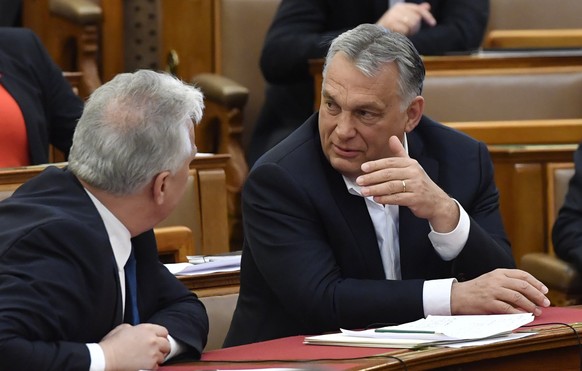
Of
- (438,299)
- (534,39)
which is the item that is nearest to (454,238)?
(438,299)

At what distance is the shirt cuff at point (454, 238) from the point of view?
8.52ft

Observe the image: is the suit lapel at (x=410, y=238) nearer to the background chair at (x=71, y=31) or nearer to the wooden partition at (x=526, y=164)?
the wooden partition at (x=526, y=164)

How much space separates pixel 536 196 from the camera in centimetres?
374

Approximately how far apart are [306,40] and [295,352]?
Answer: 2.55 m

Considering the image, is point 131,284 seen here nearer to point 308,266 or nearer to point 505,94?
point 308,266

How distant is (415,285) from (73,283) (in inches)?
30.7

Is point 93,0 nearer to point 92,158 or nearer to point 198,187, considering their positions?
point 198,187

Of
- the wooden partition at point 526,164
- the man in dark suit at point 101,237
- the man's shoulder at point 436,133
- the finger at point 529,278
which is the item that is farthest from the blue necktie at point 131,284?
the wooden partition at point 526,164

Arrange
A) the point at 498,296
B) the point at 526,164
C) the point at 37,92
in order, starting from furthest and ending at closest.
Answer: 1. the point at 37,92
2. the point at 526,164
3. the point at 498,296

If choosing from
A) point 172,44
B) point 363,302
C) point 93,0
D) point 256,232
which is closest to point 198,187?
point 256,232

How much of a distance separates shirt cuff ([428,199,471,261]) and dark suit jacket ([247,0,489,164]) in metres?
1.98

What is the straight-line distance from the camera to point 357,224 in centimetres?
264

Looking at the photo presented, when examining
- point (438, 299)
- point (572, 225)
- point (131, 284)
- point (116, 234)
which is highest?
point (116, 234)

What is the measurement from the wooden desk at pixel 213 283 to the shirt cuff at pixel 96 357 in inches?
29.7
